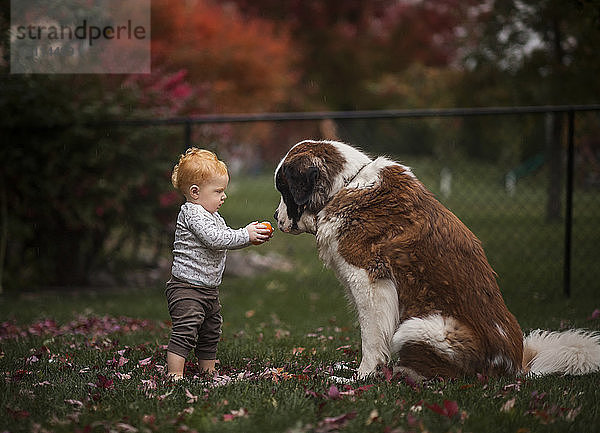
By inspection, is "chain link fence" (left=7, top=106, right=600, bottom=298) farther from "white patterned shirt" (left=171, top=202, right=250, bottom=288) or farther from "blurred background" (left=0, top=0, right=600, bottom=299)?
"white patterned shirt" (left=171, top=202, right=250, bottom=288)

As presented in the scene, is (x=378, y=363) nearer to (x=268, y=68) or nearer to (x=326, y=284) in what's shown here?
(x=326, y=284)

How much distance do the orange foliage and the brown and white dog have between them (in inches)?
396

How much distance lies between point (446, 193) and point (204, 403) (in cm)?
1547

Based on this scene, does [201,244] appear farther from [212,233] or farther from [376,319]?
[376,319]

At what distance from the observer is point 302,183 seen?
141 inches

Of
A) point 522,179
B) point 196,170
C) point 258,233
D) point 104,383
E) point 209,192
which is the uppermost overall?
point 196,170

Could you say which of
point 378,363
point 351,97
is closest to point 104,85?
point 378,363

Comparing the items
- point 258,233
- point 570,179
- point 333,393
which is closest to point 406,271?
point 333,393

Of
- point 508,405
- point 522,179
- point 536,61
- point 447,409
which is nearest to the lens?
point 447,409

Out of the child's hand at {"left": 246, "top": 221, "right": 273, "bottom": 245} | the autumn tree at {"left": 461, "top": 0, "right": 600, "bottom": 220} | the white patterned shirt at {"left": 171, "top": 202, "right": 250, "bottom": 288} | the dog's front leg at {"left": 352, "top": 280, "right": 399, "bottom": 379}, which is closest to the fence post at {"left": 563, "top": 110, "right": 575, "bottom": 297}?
the autumn tree at {"left": 461, "top": 0, "right": 600, "bottom": 220}

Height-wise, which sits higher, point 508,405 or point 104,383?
point 508,405

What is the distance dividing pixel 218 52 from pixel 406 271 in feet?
42.4

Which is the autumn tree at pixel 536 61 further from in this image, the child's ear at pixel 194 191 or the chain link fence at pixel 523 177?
the child's ear at pixel 194 191

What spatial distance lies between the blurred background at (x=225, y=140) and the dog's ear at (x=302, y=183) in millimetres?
3130
